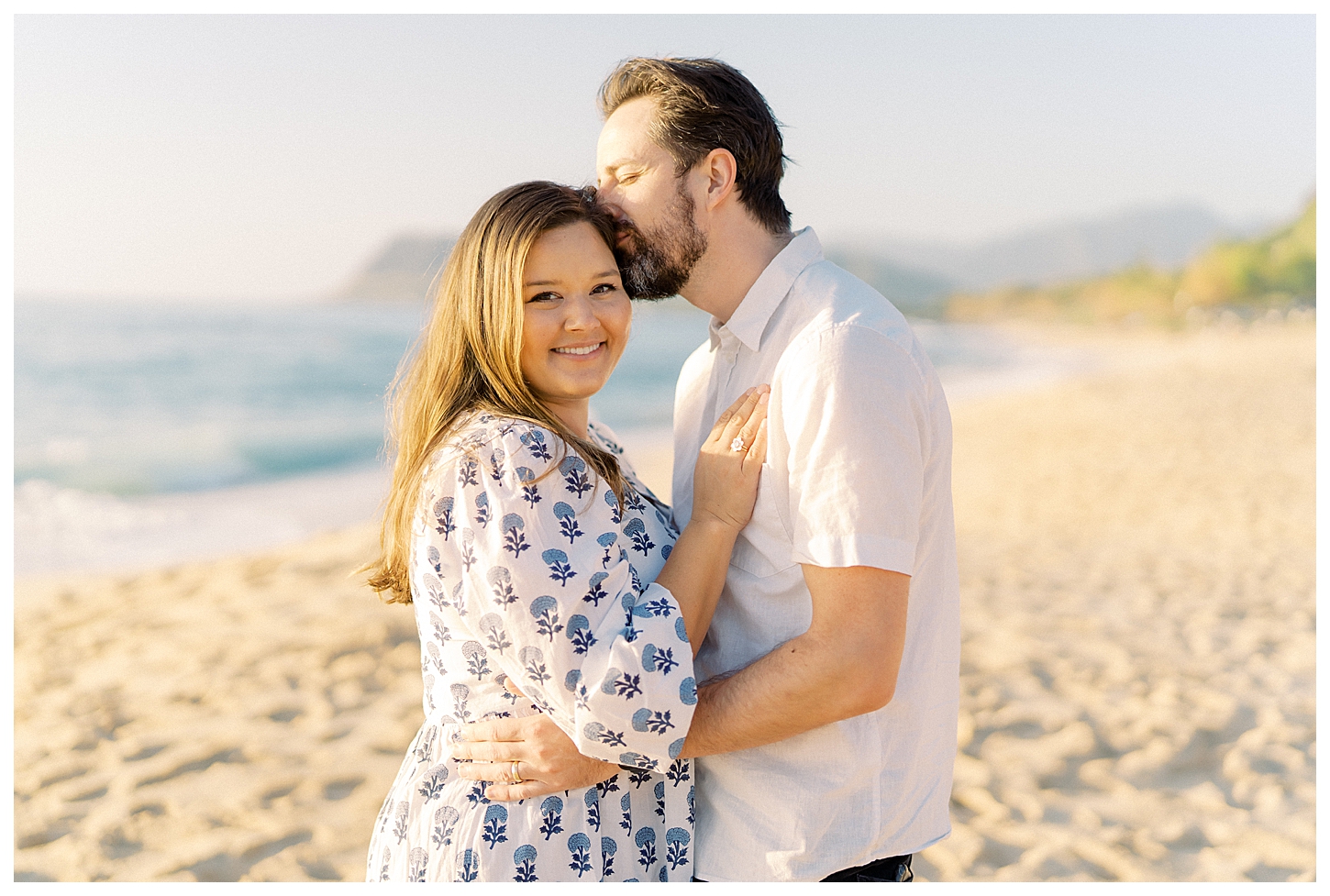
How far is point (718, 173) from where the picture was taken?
210cm

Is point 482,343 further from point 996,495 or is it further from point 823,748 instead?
point 996,495

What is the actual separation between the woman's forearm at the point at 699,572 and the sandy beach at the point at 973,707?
239 cm

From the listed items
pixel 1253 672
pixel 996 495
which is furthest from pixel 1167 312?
pixel 1253 672

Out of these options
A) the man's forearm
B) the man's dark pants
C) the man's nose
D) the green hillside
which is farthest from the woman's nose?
the green hillside

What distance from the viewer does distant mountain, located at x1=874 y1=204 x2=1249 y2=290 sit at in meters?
91.6

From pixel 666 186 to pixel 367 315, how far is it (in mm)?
49062

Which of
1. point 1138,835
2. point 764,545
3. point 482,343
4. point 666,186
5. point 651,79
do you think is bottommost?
point 1138,835

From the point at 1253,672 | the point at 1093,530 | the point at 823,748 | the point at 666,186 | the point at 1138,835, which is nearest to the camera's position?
the point at 823,748

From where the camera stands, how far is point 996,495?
10.4 metres

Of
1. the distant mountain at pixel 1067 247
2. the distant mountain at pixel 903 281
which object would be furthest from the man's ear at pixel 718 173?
the distant mountain at pixel 1067 247

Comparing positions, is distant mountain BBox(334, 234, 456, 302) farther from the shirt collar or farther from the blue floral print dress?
the blue floral print dress

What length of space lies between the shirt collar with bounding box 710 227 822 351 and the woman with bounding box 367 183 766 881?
0.52 feet

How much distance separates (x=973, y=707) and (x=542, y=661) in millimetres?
3788

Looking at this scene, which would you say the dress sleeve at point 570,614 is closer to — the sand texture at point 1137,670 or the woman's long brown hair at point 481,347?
the woman's long brown hair at point 481,347
